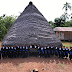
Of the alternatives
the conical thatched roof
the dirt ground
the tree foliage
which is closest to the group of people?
the conical thatched roof

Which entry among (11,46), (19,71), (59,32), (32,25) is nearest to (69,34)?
(59,32)

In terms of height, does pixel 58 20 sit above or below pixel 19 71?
above

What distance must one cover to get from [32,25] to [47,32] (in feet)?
6.69

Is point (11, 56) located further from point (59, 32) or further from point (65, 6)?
point (65, 6)

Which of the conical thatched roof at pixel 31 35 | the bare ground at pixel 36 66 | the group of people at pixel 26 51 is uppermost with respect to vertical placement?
the conical thatched roof at pixel 31 35

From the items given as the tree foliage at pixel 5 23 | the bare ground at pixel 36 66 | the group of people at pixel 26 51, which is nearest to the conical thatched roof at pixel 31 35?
the group of people at pixel 26 51

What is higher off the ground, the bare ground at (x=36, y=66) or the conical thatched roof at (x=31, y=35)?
the conical thatched roof at (x=31, y=35)

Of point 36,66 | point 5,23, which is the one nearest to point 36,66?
point 36,66

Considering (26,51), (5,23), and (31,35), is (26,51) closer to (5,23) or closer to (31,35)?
(31,35)

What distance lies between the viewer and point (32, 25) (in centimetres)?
923

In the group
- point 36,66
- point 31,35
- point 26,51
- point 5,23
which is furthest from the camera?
point 5,23

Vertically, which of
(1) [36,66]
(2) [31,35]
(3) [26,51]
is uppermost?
(2) [31,35]

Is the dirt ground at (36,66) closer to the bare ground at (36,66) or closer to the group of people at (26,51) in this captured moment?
the bare ground at (36,66)

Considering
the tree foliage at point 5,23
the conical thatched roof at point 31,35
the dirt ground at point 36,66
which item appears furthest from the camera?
the tree foliage at point 5,23
